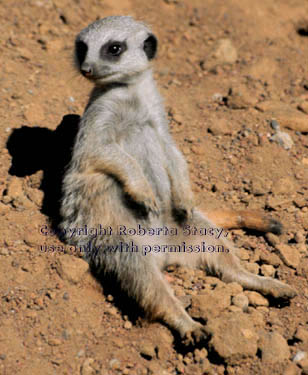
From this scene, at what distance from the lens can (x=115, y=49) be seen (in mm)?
3146

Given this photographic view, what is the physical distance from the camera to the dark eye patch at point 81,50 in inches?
126

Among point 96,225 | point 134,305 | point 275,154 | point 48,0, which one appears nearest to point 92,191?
point 96,225

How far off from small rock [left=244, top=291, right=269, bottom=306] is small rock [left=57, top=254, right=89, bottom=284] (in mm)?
955

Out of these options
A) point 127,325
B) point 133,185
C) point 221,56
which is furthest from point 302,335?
point 221,56

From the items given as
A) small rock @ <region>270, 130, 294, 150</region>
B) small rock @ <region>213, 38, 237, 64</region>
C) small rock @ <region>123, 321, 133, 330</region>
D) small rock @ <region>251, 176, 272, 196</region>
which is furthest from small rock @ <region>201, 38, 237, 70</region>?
small rock @ <region>123, 321, 133, 330</region>

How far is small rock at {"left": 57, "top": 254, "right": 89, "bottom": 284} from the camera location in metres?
3.02

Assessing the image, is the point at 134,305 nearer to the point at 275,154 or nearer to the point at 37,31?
the point at 275,154

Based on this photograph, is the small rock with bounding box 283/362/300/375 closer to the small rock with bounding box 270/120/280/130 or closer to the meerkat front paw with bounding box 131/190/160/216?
the meerkat front paw with bounding box 131/190/160/216

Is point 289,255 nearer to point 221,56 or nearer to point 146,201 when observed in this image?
point 146,201

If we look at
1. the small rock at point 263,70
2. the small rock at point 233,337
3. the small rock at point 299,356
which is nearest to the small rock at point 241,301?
the small rock at point 233,337

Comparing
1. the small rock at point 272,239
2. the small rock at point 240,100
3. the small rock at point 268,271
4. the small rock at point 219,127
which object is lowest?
the small rock at point 268,271

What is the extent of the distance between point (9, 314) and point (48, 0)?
3.37m

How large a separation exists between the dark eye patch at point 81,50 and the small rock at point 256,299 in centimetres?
172

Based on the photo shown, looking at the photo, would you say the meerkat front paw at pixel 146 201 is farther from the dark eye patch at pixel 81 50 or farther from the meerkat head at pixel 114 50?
the dark eye patch at pixel 81 50
